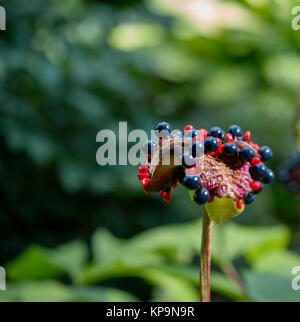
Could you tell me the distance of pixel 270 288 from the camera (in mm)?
830

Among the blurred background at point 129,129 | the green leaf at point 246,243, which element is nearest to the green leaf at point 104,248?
the blurred background at point 129,129

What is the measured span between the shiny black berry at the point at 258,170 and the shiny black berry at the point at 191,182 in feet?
0.30

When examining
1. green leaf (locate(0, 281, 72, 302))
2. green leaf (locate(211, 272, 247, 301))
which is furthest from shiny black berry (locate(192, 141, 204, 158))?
green leaf (locate(0, 281, 72, 302))

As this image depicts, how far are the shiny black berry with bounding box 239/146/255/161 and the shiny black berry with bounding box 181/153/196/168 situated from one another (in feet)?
0.25

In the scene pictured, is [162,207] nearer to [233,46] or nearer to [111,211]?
[111,211]

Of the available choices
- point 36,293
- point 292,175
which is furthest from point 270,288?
point 36,293

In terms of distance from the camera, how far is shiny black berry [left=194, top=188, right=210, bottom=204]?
1.57 feet

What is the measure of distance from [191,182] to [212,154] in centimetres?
7

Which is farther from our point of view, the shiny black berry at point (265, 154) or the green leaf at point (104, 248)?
the green leaf at point (104, 248)

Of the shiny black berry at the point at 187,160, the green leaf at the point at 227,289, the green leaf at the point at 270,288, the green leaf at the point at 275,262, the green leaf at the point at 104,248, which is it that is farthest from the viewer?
the green leaf at the point at 104,248

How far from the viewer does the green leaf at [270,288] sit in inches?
31.1

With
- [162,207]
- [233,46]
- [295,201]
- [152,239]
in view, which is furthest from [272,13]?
[152,239]

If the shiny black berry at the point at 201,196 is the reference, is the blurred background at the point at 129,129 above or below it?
above

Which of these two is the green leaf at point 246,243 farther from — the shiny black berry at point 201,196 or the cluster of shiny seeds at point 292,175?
the shiny black berry at point 201,196
